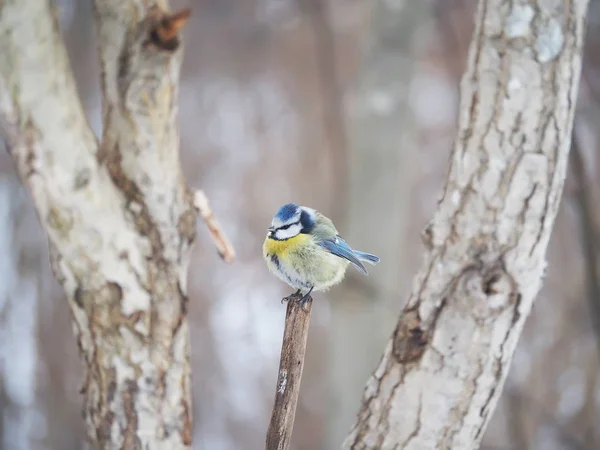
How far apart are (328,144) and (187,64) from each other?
139 cm

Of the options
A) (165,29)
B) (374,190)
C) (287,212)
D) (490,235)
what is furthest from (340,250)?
(374,190)

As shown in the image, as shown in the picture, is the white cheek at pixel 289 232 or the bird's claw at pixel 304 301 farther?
the white cheek at pixel 289 232

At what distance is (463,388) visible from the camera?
4.77 ft

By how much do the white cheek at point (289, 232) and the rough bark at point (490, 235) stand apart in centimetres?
32

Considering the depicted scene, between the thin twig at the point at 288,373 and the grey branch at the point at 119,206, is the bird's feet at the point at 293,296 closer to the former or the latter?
the thin twig at the point at 288,373

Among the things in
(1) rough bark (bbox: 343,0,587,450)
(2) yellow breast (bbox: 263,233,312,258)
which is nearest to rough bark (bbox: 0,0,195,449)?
(2) yellow breast (bbox: 263,233,312,258)

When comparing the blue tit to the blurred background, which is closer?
the blue tit

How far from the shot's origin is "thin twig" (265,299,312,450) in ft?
4.24

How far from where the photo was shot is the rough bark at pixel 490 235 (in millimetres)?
1435

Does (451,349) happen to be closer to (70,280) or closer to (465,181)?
(465,181)

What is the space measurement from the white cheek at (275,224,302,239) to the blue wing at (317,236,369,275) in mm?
68

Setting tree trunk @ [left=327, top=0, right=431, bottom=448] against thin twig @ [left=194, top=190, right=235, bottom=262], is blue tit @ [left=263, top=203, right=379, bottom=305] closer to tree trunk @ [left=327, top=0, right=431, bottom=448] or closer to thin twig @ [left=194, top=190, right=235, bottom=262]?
thin twig @ [left=194, top=190, right=235, bottom=262]

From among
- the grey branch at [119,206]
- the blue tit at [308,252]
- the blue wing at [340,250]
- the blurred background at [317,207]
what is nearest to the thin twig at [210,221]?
the grey branch at [119,206]

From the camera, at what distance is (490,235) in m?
1.45
